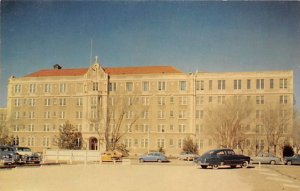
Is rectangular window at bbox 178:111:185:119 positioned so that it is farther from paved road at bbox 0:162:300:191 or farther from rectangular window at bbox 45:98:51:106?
paved road at bbox 0:162:300:191

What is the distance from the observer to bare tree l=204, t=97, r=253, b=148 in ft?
82.3

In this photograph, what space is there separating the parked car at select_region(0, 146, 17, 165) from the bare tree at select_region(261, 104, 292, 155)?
15482mm

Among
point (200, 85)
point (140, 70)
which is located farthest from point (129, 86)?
point (200, 85)

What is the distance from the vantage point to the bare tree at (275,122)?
2970 cm

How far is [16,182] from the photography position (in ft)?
45.1

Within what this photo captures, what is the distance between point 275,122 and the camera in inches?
1193

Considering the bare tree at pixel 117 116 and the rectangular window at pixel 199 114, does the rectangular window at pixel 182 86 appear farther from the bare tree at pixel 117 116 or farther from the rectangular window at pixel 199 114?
the bare tree at pixel 117 116

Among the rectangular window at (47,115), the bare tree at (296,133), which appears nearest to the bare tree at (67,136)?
the rectangular window at (47,115)

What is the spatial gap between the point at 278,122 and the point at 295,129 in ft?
5.98

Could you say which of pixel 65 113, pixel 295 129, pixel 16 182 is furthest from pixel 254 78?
pixel 16 182

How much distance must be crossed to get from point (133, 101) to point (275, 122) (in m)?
10.9

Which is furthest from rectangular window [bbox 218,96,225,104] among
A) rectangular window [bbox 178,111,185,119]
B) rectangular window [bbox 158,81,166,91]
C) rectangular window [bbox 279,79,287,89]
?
rectangular window [bbox 178,111,185,119]

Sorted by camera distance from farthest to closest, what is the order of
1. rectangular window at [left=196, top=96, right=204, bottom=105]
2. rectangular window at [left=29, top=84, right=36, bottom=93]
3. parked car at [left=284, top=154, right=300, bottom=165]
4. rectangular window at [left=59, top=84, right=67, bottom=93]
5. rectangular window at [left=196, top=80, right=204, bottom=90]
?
rectangular window at [left=196, top=96, right=204, bottom=105]
rectangular window at [left=196, top=80, right=204, bottom=90]
rectangular window at [left=59, top=84, right=67, bottom=93]
rectangular window at [left=29, top=84, right=36, bottom=93]
parked car at [left=284, top=154, right=300, bottom=165]

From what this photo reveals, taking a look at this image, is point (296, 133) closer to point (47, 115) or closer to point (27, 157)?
point (47, 115)
